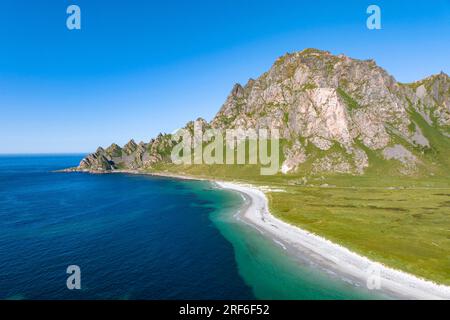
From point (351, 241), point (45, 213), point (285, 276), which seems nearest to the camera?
point (285, 276)

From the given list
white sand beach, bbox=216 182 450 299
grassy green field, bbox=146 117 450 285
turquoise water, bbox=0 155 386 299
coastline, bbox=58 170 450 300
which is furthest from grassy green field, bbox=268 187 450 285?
turquoise water, bbox=0 155 386 299

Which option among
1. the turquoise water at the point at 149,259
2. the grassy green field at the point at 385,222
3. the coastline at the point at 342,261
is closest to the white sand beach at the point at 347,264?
the coastline at the point at 342,261

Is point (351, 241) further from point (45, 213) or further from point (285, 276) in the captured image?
point (45, 213)

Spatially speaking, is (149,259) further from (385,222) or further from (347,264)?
(385,222)

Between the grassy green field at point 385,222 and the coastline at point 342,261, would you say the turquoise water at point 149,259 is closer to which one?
the coastline at point 342,261

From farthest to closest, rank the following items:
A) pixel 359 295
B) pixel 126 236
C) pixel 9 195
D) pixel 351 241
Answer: pixel 9 195, pixel 126 236, pixel 351 241, pixel 359 295
